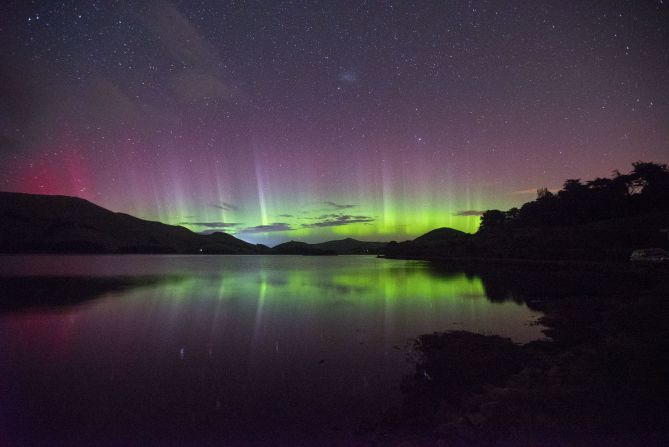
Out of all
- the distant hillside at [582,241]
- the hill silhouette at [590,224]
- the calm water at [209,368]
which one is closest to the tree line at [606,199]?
the hill silhouette at [590,224]

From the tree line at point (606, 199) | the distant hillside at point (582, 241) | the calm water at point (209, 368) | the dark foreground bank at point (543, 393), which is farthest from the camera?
the tree line at point (606, 199)

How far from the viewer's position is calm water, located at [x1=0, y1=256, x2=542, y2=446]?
8.30m

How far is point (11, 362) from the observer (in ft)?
42.8

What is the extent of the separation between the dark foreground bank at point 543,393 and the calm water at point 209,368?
123 cm

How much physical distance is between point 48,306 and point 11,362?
50.4 ft

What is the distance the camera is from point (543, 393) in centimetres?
795

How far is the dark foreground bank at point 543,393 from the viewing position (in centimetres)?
633

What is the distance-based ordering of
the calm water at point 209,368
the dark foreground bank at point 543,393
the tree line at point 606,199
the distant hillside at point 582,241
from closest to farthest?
the dark foreground bank at point 543,393 < the calm water at point 209,368 < the distant hillside at point 582,241 < the tree line at point 606,199

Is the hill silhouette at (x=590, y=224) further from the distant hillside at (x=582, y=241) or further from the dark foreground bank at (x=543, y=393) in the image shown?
the dark foreground bank at (x=543, y=393)

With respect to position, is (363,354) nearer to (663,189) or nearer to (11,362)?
(11,362)

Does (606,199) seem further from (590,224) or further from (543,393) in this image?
(543,393)

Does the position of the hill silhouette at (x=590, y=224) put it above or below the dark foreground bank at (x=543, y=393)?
above

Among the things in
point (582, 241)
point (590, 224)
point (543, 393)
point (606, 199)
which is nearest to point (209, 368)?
point (543, 393)

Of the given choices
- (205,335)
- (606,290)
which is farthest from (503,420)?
(606,290)
